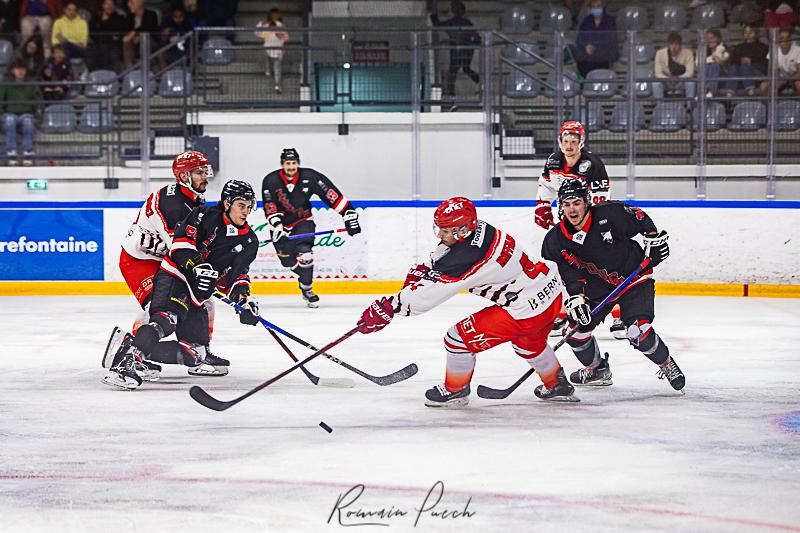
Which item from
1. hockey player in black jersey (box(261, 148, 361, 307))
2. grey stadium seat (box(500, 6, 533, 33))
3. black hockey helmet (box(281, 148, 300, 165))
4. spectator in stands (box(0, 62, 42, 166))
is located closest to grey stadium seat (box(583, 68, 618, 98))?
hockey player in black jersey (box(261, 148, 361, 307))

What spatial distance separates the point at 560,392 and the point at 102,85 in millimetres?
7091

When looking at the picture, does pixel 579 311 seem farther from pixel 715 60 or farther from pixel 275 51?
pixel 275 51

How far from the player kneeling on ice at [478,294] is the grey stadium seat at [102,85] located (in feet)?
22.0

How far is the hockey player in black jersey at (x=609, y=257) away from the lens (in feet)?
18.7

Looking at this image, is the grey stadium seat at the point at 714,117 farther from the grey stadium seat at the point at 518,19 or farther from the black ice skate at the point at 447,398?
the black ice skate at the point at 447,398

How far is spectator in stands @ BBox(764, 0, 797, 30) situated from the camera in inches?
492

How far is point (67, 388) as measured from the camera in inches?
243

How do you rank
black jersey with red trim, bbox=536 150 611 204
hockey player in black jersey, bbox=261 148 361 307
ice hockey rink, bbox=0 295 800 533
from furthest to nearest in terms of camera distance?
hockey player in black jersey, bbox=261 148 361 307 → black jersey with red trim, bbox=536 150 611 204 → ice hockey rink, bbox=0 295 800 533

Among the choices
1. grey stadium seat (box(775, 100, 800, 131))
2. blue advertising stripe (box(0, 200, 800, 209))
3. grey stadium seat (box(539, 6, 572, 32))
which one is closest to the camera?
blue advertising stripe (box(0, 200, 800, 209))

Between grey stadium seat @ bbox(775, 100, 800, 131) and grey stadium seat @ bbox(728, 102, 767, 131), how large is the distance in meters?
0.11

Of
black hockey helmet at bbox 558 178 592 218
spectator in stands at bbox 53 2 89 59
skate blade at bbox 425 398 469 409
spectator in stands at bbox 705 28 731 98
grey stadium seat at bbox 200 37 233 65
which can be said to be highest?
spectator in stands at bbox 53 2 89 59

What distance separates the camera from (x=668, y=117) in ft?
34.7

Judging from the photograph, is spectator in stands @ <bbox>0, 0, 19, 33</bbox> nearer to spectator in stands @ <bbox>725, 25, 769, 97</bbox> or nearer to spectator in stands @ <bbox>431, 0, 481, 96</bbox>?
spectator in stands @ <bbox>431, 0, 481, 96</bbox>

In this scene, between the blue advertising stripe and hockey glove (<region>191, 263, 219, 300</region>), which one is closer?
hockey glove (<region>191, 263, 219, 300</region>)
